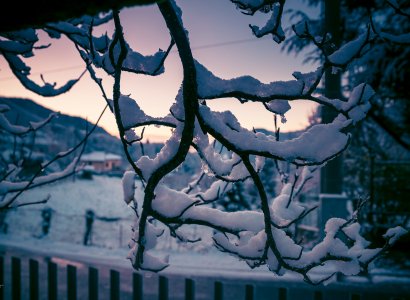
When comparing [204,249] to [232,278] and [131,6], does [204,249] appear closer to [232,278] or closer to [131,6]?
[232,278]

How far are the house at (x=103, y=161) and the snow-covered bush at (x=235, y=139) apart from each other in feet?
60.3

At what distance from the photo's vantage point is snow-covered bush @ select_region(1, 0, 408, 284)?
80 centimetres

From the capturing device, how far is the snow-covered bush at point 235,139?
801 millimetres

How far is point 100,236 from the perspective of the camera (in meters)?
7.90

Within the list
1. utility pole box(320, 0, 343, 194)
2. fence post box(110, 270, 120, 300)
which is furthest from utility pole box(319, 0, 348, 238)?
fence post box(110, 270, 120, 300)

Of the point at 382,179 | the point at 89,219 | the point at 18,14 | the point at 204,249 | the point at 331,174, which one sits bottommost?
the point at 204,249

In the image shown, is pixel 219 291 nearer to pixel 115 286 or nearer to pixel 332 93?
pixel 115 286

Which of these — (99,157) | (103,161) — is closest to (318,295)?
(103,161)

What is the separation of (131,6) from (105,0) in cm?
7

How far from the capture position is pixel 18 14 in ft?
2.12

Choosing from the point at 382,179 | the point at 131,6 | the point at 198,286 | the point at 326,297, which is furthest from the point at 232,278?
the point at 382,179

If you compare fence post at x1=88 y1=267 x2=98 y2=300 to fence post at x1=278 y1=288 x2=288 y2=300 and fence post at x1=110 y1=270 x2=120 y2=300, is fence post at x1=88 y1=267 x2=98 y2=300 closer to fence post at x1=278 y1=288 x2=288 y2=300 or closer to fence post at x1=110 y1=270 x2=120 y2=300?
fence post at x1=110 y1=270 x2=120 y2=300

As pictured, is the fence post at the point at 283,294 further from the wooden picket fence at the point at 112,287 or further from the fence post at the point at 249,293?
A: the fence post at the point at 249,293

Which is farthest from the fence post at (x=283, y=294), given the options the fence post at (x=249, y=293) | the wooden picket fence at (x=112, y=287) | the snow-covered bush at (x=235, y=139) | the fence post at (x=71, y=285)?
the fence post at (x=71, y=285)
